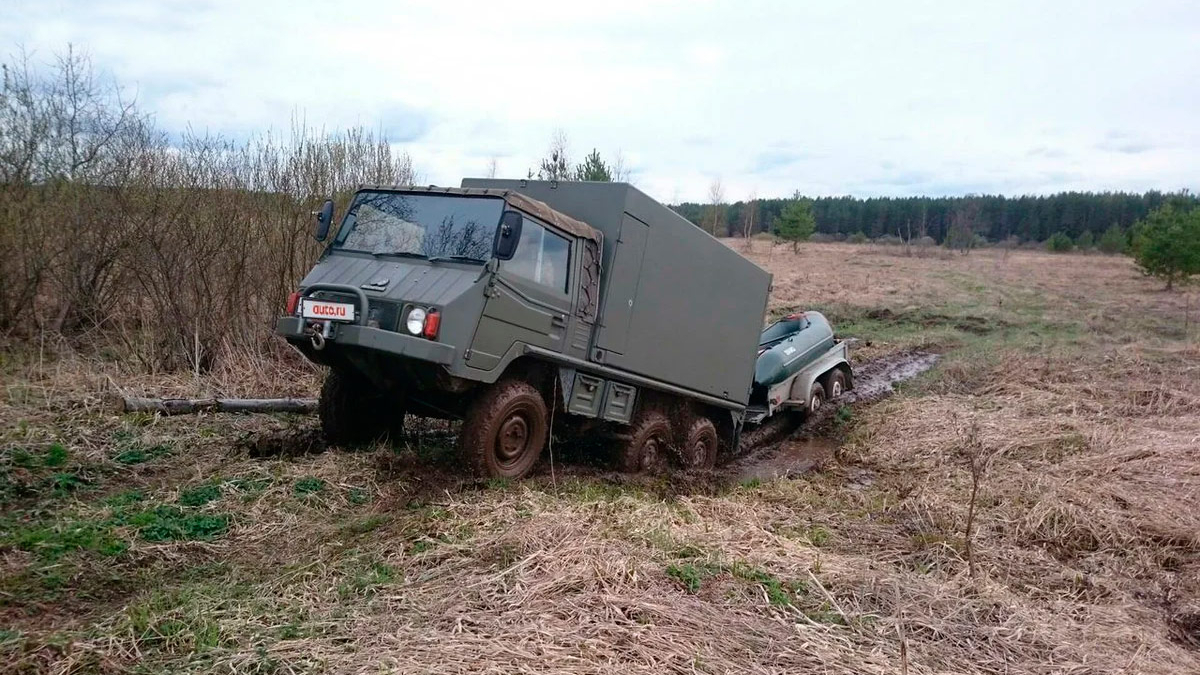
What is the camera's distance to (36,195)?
10531 mm

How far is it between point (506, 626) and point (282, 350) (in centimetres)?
819

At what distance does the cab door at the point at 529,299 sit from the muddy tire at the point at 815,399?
20.3 ft

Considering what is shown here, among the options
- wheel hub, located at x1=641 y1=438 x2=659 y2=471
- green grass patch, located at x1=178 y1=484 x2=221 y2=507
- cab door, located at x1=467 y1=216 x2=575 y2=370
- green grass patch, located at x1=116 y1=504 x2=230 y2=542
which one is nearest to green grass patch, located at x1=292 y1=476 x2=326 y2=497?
green grass patch, located at x1=178 y1=484 x2=221 y2=507

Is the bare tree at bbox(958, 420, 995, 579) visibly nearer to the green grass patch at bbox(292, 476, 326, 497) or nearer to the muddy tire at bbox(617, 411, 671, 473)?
the muddy tire at bbox(617, 411, 671, 473)

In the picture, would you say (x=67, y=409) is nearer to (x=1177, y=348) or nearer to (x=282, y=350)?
(x=282, y=350)

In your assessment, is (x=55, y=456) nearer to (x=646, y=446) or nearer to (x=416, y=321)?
(x=416, y=321)

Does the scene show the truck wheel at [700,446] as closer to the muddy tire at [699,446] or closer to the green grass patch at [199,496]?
the muddy tire at [699,446]

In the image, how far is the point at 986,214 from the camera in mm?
88125

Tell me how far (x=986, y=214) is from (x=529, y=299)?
91950mm

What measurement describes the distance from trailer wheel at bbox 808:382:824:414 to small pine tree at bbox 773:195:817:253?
33224 mm

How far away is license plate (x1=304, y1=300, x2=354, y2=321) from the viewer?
21.0 ft

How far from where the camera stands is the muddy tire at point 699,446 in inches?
368

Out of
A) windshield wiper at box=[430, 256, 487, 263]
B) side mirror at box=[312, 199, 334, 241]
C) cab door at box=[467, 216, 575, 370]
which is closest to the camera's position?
cab door at box=[467, 216, 575, 370]

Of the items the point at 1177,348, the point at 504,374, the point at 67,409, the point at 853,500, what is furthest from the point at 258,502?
the point at 1177,348
